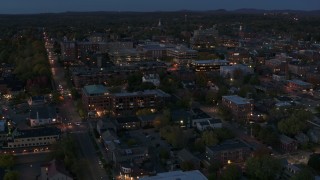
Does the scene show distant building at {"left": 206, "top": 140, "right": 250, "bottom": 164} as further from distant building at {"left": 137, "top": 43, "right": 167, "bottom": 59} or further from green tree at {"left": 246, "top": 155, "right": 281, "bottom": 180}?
distant building at {"left": 137, "top": 43, "right": 167, "bottom": 59}

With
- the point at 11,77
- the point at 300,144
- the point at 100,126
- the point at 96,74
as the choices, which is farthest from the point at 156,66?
the point at 300,144

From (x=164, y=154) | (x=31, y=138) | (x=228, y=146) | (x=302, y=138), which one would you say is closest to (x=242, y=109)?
(x=302, y=138)

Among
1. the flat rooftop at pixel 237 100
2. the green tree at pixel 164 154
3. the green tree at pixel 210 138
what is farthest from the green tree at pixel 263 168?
the flat rooftop at pixel 237 100

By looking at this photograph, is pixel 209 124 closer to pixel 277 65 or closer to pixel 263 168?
pixel 263 168

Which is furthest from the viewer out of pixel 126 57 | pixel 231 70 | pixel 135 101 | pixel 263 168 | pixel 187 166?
pixel 126 57

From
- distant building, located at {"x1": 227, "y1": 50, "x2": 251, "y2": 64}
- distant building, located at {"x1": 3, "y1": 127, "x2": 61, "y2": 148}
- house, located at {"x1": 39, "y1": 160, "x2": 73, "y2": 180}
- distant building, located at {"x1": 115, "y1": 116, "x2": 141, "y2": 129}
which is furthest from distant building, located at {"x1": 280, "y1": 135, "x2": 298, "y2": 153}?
distant building, located at {"x1": 227, "y1": 50, "x2": 251, "y2": 64}
